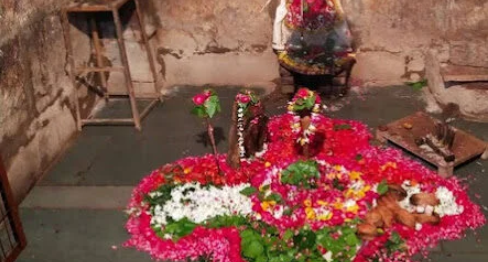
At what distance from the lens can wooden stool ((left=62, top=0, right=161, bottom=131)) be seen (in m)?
7.38

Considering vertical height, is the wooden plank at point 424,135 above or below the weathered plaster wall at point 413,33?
below

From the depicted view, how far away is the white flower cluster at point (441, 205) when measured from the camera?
5738 mm

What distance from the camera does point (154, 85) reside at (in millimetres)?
8672

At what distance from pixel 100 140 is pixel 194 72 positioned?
1931mm

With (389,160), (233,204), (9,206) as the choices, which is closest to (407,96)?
(389,160)

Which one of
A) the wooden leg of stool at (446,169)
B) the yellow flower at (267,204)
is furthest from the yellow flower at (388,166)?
the yellow flower at (267,204)

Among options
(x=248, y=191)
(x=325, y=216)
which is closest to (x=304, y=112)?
(x=248, y=191)

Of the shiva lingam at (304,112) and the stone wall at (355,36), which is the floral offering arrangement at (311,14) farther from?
the shiva lingam at (304,112)

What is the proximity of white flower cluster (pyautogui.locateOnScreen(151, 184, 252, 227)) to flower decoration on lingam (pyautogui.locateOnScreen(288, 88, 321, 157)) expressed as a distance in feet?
2.65

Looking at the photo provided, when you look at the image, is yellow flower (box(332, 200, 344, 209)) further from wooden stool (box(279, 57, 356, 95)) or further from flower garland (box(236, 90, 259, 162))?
wooden stool (box(279, 57, 356, 95))

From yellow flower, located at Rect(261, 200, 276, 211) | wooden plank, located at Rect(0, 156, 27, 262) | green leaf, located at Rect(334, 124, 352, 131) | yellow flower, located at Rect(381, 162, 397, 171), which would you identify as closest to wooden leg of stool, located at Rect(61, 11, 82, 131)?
wooden plank, located at Rect(0, 156, 27, 262)

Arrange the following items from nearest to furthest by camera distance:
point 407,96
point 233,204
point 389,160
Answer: point 233,204, point 389,160, point 407,96

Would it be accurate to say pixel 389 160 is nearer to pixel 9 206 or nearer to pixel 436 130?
pixel 436 130

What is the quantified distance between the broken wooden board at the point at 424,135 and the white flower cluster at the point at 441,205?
42 cm
